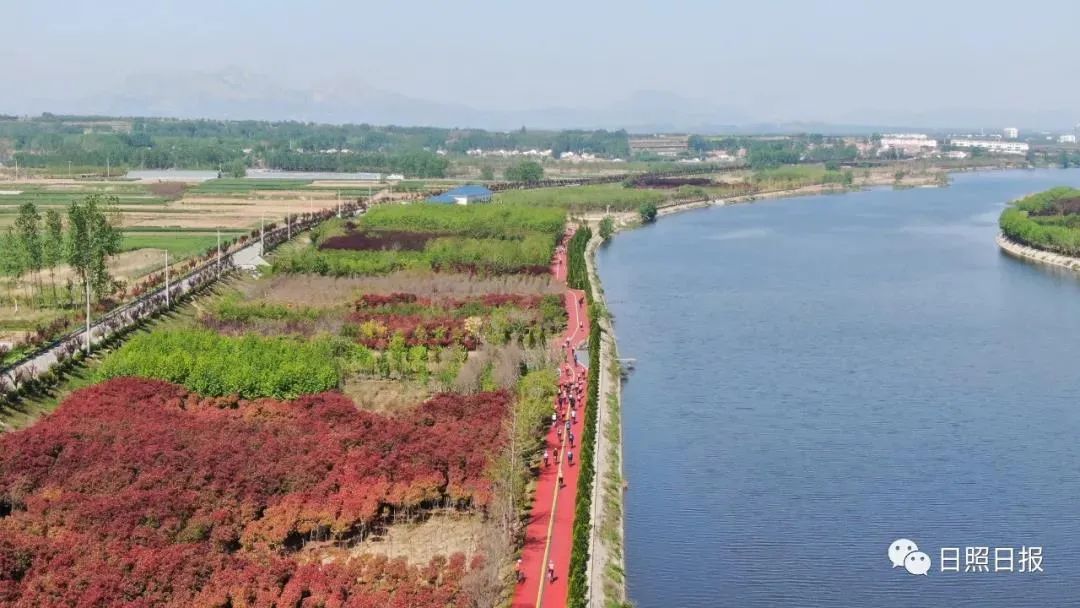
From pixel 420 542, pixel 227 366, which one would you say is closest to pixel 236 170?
pixel 227 366

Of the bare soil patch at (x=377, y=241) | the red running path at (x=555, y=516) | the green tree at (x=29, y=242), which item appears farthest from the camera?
the bare soil patch at (x=377, y=241)

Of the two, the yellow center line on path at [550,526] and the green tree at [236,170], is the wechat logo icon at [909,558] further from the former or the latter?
the green tree at [236,170]

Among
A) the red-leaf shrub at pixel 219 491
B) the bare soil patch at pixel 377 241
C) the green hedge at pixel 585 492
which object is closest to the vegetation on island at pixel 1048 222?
the bare soil patch at pixel 377 241

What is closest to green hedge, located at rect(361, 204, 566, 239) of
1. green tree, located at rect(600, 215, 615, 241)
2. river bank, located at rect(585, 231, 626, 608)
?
green tree, located at rect(600, 215, 615, 241)

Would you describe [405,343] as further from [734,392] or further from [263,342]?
Result: [734,392]

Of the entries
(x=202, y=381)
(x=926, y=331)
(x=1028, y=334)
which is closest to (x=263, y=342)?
(x=202, y=381)

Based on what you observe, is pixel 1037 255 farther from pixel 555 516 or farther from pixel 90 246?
pixel 555 516
